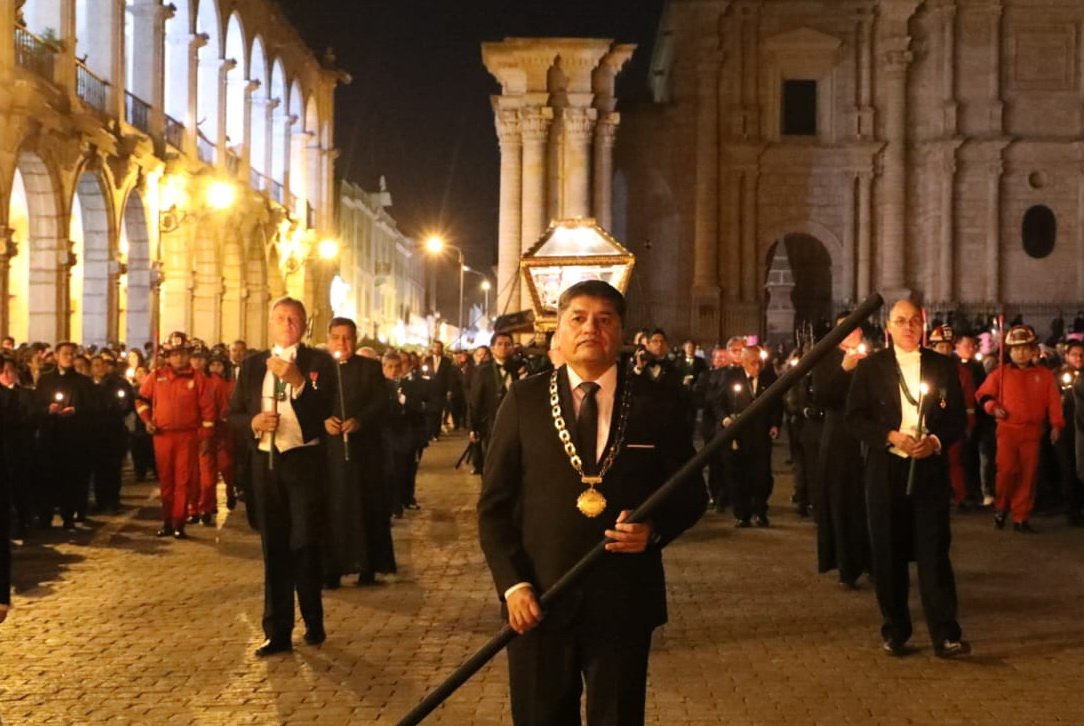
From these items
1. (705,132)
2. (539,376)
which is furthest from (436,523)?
(705,132)

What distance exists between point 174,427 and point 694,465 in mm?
10170

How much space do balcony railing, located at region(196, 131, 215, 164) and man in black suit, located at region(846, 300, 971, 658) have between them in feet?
94.1

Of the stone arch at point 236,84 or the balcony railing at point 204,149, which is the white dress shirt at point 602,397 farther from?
the stone arch at point 236,84

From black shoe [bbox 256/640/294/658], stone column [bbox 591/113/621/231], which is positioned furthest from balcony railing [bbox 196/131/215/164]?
black shoe [bbox 256/640/294/658]

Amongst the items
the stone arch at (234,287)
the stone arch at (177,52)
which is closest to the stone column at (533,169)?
the stone arch at (234,287)

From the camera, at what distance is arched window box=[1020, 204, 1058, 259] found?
44.3 m

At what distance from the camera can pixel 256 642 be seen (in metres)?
8.31

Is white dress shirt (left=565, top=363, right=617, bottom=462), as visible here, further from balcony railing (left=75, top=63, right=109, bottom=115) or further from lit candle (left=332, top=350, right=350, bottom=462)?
balcony railing (left=75, top=63, right=109, bottom=115)

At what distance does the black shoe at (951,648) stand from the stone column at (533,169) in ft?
109

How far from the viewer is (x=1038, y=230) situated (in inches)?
1748

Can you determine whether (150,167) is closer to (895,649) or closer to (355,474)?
(355,474)

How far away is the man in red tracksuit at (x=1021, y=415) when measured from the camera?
13.4 meters

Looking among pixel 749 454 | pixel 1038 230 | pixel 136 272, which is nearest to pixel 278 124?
pixel 136 272

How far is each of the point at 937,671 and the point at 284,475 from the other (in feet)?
13.0
